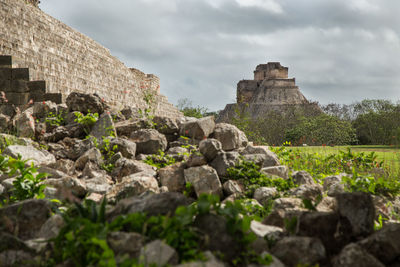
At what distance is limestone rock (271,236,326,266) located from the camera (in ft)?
6.94

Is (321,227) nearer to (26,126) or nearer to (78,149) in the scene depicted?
(78,149)

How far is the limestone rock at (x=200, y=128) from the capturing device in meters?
6.08

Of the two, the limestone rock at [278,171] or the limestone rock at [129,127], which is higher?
the limestone rock at [129,127]

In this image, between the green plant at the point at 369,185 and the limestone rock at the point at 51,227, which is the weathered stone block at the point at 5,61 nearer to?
the limestone rock at the point at 51,227

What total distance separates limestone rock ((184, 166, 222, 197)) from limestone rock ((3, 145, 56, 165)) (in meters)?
2.40

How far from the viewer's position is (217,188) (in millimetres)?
3914

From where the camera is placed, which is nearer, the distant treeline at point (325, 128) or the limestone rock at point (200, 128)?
the limestone rock at point (200, 128)

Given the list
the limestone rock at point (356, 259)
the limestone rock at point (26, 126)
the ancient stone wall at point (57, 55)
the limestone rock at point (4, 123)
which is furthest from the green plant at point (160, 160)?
the ancient stone wall at point (57, 55)

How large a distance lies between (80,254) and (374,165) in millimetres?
6743

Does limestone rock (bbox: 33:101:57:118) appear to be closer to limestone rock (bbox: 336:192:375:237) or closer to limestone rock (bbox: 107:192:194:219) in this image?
limestone rock (bbox: 107:192:194:219)

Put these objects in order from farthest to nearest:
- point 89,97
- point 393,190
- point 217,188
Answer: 1. point 89,97
2. point 393,190
3. point 217,188

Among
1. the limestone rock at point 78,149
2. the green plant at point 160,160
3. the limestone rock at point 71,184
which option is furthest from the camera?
the limestone rock at point 78,149

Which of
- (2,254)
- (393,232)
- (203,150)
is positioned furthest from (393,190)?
(2,254)

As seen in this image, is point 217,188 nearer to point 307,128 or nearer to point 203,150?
point 203,150
